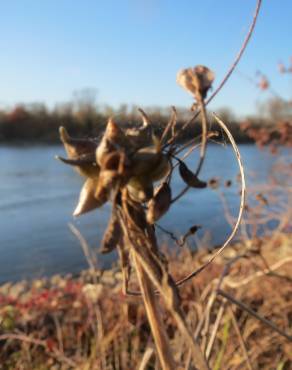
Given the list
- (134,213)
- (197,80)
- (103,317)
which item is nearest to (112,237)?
(134,213)

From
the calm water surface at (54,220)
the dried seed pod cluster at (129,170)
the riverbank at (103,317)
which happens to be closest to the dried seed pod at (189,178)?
the dried seed pod cluster at (129,170)

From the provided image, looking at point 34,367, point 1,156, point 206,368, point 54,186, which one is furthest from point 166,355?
point 1,156

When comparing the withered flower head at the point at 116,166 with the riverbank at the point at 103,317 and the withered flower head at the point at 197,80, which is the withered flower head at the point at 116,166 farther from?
the riverbank at the point at 103,317

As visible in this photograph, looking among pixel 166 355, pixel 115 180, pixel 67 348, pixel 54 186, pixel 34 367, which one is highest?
pixel 115 180

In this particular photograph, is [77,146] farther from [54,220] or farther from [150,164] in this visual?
[54,220]

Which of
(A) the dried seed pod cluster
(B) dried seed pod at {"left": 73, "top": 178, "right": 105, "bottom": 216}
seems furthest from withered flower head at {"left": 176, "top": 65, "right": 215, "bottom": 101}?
(B) dried seed pod at {"left": 73, "top": 178, "right": 105, "bottom": 216}

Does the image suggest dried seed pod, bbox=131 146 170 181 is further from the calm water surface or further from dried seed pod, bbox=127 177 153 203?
the calm water surface

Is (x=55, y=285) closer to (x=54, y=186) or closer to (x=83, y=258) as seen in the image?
(x=83, y=258)
